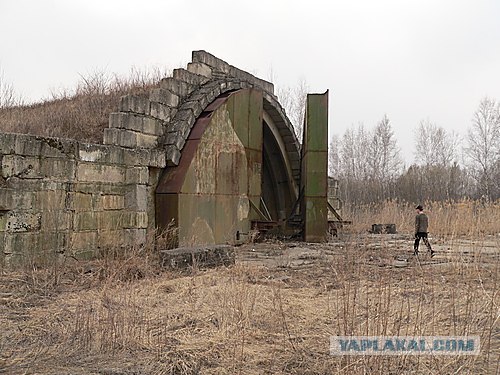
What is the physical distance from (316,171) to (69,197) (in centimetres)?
685

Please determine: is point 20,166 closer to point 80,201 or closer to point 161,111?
point 80,201

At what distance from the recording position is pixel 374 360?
3.38 m

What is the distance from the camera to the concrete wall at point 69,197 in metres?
7.05

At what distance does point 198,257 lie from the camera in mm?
7629

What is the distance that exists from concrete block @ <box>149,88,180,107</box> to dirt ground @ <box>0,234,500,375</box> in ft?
12.4

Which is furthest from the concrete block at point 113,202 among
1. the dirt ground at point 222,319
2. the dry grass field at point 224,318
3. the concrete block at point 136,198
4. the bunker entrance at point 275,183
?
the bunker entrance at point 275,183

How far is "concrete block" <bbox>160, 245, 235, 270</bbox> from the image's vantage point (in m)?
7.36

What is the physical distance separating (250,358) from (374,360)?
884 mm

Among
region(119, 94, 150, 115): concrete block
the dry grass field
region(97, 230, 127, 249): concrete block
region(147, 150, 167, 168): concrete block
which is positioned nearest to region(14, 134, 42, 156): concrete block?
the dry grass field

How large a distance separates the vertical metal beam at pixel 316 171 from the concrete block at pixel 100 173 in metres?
5.46

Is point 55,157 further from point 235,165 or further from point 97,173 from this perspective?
point 235,165

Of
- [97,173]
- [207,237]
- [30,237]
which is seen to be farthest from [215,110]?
[30,237]

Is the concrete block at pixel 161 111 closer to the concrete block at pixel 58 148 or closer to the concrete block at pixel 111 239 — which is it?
the concrete block at pixel 58 148

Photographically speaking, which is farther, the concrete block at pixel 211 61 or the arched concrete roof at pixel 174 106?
the concrete block at pixel 211 61
